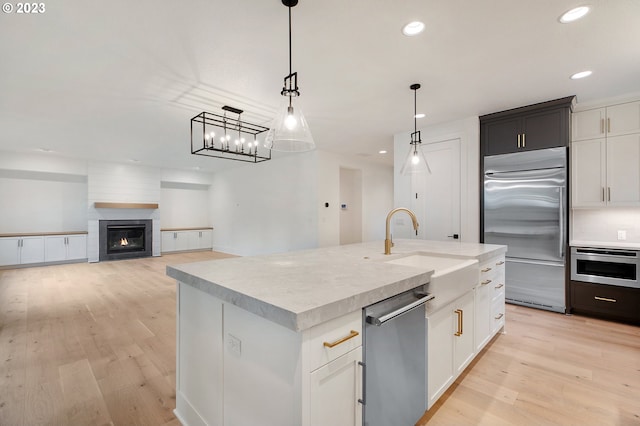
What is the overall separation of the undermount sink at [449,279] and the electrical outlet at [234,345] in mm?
1062

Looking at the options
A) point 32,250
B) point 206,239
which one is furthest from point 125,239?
point 206,239

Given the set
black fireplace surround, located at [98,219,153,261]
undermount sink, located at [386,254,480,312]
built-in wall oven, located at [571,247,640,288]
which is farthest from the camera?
black fireplace surround, located at [98,219,153,261]

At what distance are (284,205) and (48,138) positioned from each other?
4.73 metres

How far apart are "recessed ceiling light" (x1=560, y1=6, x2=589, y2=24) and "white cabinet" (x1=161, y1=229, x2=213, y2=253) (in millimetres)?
9625

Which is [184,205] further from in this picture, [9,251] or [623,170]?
[623,170]

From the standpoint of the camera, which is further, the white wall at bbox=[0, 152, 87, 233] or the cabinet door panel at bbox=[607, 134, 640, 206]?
the white wall at bbox=[0, 152, 87, 233]

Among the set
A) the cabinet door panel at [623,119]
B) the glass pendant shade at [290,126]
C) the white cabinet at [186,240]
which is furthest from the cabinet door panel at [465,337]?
the white cabinet at [186,240]

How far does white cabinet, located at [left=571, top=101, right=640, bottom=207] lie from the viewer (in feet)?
10.9

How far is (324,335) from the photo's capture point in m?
1.04

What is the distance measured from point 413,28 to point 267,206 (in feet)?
19.4

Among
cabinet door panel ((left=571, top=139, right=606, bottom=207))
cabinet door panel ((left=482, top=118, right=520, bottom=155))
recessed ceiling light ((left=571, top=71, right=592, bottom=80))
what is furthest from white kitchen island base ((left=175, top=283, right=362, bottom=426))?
cabinet door panel ((left=571, top=139, right=606, bottom=207))

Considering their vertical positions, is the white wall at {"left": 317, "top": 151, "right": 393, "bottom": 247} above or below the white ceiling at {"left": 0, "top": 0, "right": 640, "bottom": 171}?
below

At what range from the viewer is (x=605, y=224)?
12.1ft

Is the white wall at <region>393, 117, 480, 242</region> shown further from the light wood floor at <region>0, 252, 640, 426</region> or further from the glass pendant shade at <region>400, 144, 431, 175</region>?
the glass pendant shade at <region>400, 144, 431, 175</region>
